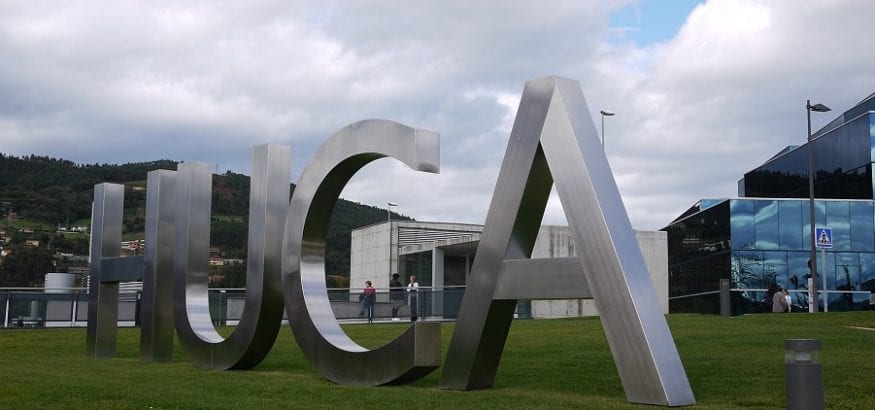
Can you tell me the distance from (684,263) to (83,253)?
1972 inches

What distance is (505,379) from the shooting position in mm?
12109

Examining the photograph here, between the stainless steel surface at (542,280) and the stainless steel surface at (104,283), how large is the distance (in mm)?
10405

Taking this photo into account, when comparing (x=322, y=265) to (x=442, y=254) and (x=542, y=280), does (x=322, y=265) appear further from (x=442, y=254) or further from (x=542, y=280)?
(x=442, y=254)

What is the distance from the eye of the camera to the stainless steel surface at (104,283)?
58.7ft

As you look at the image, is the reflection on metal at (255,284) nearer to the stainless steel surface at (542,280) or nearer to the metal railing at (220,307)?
the stainless steel surface at (542,280)

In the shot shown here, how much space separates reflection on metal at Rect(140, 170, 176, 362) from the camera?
16188 millimetres

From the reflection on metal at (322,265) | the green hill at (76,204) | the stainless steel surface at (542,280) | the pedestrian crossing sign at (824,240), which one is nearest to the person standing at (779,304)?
the pedestrian crossing sign at (824,240)

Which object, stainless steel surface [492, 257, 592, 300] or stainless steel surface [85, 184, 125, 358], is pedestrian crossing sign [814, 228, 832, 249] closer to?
stainless steel surface [85, 184, 125, 358]

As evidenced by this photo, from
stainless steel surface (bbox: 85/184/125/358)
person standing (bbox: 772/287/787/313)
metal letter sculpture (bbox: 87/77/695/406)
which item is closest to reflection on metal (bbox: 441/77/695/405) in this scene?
metal letter sculpture (bbox: 87/77/695/406)

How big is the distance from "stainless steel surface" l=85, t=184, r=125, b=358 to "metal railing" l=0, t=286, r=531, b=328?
8831 millimetres

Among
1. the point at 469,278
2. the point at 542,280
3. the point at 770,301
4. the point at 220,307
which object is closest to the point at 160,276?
the point at 469,278

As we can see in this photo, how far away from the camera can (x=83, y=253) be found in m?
76.5

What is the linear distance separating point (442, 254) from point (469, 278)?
31.2m

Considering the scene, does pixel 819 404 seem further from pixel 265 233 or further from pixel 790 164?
pixel 790 164
